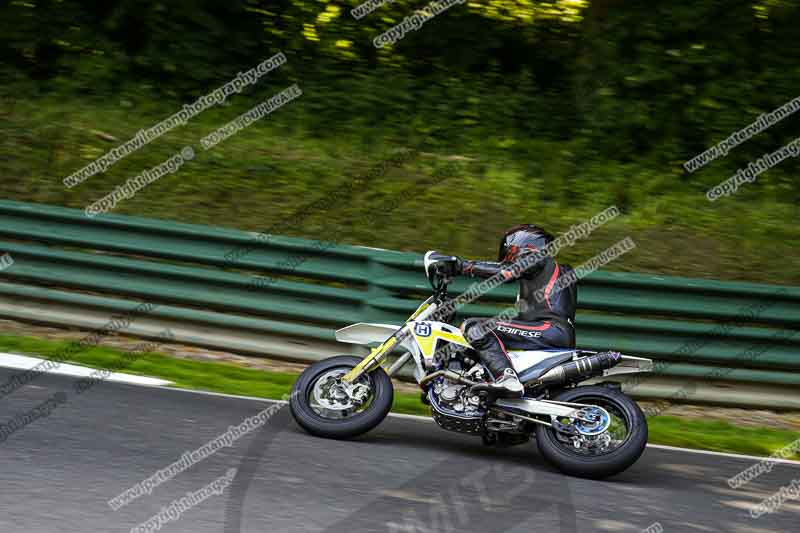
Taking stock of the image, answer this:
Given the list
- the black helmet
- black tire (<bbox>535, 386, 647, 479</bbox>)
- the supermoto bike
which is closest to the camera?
black tire (<bbox>535, 386, 647, 479</bbox>)

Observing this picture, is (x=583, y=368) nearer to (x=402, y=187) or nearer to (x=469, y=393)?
(x=469, y=393)

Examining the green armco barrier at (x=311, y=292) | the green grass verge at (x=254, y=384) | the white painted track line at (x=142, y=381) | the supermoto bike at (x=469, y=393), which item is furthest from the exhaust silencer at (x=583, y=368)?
the green armco barrier at (x=311, y=292)

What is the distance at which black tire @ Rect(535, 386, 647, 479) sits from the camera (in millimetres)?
6387

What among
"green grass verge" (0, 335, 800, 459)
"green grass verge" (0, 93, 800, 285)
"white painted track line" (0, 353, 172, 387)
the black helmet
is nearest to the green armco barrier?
"green grass verge" (0, 335, 800, 459)

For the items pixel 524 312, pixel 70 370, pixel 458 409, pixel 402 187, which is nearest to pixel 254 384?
pixel 70 370

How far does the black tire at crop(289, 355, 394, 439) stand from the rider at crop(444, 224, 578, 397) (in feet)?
2.11

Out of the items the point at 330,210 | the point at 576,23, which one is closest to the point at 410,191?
the point at 330,210

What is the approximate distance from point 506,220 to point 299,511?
6490 mm

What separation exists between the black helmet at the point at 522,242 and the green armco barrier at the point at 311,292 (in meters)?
1.99

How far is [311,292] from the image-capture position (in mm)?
9320

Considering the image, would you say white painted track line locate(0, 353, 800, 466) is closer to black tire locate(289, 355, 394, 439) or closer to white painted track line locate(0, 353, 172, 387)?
white painted track line locate(0, 353, 172, 387)

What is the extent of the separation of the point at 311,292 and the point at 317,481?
3.59 metres

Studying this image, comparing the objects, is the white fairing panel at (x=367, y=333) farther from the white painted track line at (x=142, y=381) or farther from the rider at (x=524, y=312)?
the white painted track line at (x=142, y=381)

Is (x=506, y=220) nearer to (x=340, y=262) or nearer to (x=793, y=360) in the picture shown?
(x=340, y=262)
